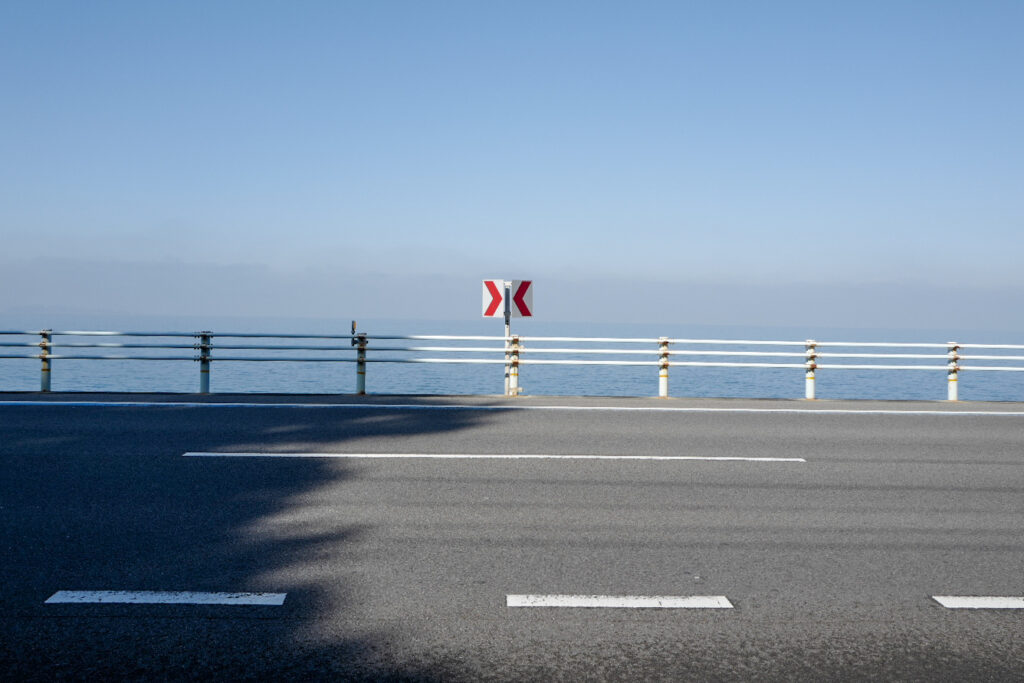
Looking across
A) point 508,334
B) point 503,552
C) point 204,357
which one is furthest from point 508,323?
point 503,552

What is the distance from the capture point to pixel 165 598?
15.2 feet

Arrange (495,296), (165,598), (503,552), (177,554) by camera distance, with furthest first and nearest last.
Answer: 1. (495,296)
2. (503,552)
3. (177,554)
4. (165,598)

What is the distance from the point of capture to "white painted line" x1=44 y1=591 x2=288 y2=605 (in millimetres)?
4559

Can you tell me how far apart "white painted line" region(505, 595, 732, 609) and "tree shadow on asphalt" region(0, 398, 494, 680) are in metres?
0.83

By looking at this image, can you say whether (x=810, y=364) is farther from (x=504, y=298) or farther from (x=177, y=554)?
(x=177, y=554)

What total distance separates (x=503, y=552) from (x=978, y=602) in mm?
2718

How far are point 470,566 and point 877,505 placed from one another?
3.85 meters

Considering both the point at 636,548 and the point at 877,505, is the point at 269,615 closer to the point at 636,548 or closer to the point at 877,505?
the point at 636,548

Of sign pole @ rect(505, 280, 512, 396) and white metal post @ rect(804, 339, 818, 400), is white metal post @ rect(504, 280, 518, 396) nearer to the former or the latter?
sign pole @ rect(505, 280, 512, 396)

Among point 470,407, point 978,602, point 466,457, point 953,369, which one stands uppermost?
point 953,369

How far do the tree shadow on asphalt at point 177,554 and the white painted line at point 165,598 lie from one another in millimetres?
75

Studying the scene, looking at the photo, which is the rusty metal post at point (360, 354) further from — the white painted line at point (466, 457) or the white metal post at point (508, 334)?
the white painted line at point (466, 457)

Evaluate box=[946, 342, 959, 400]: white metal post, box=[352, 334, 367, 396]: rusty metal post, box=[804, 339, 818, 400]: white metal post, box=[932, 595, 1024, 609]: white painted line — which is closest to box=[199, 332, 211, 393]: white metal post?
box=[352, 334, 367, 396]: rusty metal post

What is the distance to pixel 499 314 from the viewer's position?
17.7m
